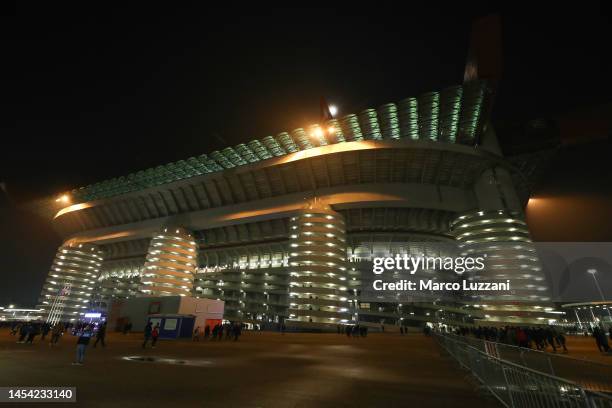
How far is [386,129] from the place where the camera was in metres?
49.9

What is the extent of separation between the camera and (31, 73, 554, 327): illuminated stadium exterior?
48.7 metres

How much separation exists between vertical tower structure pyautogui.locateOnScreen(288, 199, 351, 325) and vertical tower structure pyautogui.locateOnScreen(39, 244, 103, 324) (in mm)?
62383

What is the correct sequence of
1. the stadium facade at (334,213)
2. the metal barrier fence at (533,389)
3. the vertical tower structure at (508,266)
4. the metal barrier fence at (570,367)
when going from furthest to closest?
the stadium facade at (334,213), the vertical tower structure at (508,266), the metal barrier fence at (570,367), the metal barrier fence at (533,389)

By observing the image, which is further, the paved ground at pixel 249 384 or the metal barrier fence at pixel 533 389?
the paved ground at pixel 249 384

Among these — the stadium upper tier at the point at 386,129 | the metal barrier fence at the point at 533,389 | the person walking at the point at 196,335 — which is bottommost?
the metal barrier fence at the point at 533,389

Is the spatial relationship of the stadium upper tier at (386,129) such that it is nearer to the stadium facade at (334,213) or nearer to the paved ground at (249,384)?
the stadium facade at (334,213)

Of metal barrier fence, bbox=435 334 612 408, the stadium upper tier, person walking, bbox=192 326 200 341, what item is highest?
the stadium upper tier

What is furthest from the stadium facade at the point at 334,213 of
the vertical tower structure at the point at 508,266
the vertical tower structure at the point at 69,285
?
the vertical tower structure at the point at 69,285

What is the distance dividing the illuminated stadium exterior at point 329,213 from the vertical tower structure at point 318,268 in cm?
19

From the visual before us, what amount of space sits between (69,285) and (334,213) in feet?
235

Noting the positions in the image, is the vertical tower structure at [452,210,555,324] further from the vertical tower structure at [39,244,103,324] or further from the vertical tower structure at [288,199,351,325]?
the vertical tower structure at [39,244,103,324]

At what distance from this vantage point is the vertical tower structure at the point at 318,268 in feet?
162

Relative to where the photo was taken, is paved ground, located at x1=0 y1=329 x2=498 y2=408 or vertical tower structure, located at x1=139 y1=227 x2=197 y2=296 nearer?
paved ground, located at x1=0 y1=329 x2=498 y2=408

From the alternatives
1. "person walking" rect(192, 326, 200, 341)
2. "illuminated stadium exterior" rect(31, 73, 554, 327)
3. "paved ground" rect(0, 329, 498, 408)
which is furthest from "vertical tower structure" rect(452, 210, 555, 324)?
"paved ground" rect(0, 329, 498, 408)
